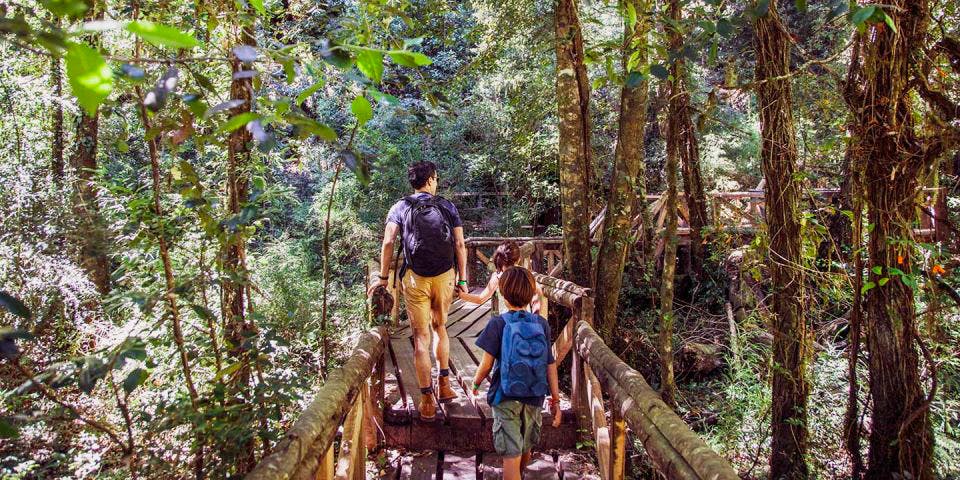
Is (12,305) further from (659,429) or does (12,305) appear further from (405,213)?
(405,213)

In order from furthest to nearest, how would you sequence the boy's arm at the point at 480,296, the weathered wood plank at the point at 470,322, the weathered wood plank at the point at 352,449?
the weathered wood plank at the point at 470,322
the boy's arm at the point at 480,296
the weathered wood plank at the point at 352,449

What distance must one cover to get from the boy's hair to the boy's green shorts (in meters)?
0.51

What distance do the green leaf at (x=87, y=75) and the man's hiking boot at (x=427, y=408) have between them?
344 centimetres

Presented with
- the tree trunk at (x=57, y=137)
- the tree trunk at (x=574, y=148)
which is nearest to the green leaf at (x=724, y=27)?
the tree trunk at (x=574, y=148)

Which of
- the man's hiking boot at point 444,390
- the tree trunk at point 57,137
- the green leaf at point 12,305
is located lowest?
the man's hiking boot at point 444,390

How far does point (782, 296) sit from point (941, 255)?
95cm

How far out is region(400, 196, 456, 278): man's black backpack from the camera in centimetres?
383

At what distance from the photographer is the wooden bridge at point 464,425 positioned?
2.03 meters

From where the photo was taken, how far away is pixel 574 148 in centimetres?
589

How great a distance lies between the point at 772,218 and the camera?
3.90 m

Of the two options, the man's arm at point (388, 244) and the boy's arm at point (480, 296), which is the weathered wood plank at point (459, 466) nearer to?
the boy's arm at point (480, 296)

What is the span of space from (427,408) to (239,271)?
1.97m

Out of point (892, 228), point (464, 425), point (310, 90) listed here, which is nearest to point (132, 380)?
point (310, 90)

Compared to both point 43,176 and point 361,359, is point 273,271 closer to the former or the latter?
point 43,176
